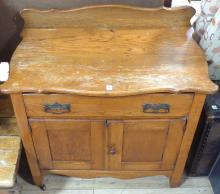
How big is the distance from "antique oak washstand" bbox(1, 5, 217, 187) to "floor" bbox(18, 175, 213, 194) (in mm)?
120

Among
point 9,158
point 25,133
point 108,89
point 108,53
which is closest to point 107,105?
point 108,89

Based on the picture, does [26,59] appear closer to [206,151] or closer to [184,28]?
[184,28]

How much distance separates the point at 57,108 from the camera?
3.40ft

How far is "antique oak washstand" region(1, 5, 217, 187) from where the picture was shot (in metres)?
0.99

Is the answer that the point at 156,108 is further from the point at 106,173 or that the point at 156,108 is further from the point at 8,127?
the point at 8,127

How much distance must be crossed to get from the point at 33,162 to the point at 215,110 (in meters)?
0.85

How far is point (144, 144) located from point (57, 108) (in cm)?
42

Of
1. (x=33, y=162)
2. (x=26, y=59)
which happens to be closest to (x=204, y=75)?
(x=26, y=59)

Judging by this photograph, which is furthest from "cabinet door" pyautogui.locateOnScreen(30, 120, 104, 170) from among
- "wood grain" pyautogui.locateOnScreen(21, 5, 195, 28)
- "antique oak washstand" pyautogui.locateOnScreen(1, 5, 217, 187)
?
"wood grain" pyautogui.locateOnScreen(21, 5, 195, 28)

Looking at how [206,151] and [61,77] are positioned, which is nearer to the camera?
[61,77]

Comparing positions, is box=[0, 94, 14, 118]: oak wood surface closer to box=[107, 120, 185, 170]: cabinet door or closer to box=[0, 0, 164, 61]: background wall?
box=[0, 0, 164, 61]: background wall

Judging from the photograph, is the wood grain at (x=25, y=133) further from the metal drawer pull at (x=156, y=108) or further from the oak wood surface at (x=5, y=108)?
the metal drawer pull at (x=156, y=108)

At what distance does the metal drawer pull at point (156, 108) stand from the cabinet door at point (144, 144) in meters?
0.07

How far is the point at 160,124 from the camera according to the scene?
112 centimetres
